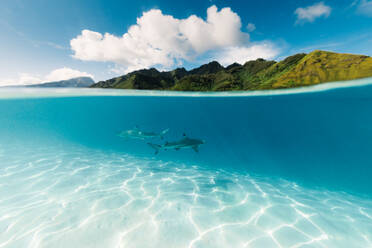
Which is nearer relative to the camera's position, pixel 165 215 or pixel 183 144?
pixel 165 215

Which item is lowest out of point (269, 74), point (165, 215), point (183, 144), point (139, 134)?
point (165, 215)

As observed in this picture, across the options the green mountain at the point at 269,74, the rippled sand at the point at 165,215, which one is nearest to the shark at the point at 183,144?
the rippled sand at the point at 165,215

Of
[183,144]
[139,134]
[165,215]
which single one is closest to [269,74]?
[139,134]

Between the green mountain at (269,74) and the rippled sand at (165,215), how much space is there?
18140mm

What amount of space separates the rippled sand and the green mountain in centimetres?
1814

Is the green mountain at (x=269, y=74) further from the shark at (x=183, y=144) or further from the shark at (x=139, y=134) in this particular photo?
the shark at (x=183, y=144)

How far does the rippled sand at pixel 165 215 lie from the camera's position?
3709mm

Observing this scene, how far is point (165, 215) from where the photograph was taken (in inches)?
180

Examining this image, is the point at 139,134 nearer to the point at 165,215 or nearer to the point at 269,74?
the point at 165,215

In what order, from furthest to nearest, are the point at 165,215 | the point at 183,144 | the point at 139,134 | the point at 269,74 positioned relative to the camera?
the point at 269,74, the point at 139,134, the point at 183,144, the point at 165,215

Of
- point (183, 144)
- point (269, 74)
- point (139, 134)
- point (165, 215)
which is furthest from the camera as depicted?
point (269, 74)

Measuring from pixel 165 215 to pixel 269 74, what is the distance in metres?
77.3

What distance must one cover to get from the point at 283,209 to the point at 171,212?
11.8ft

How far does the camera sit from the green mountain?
2248 cm
